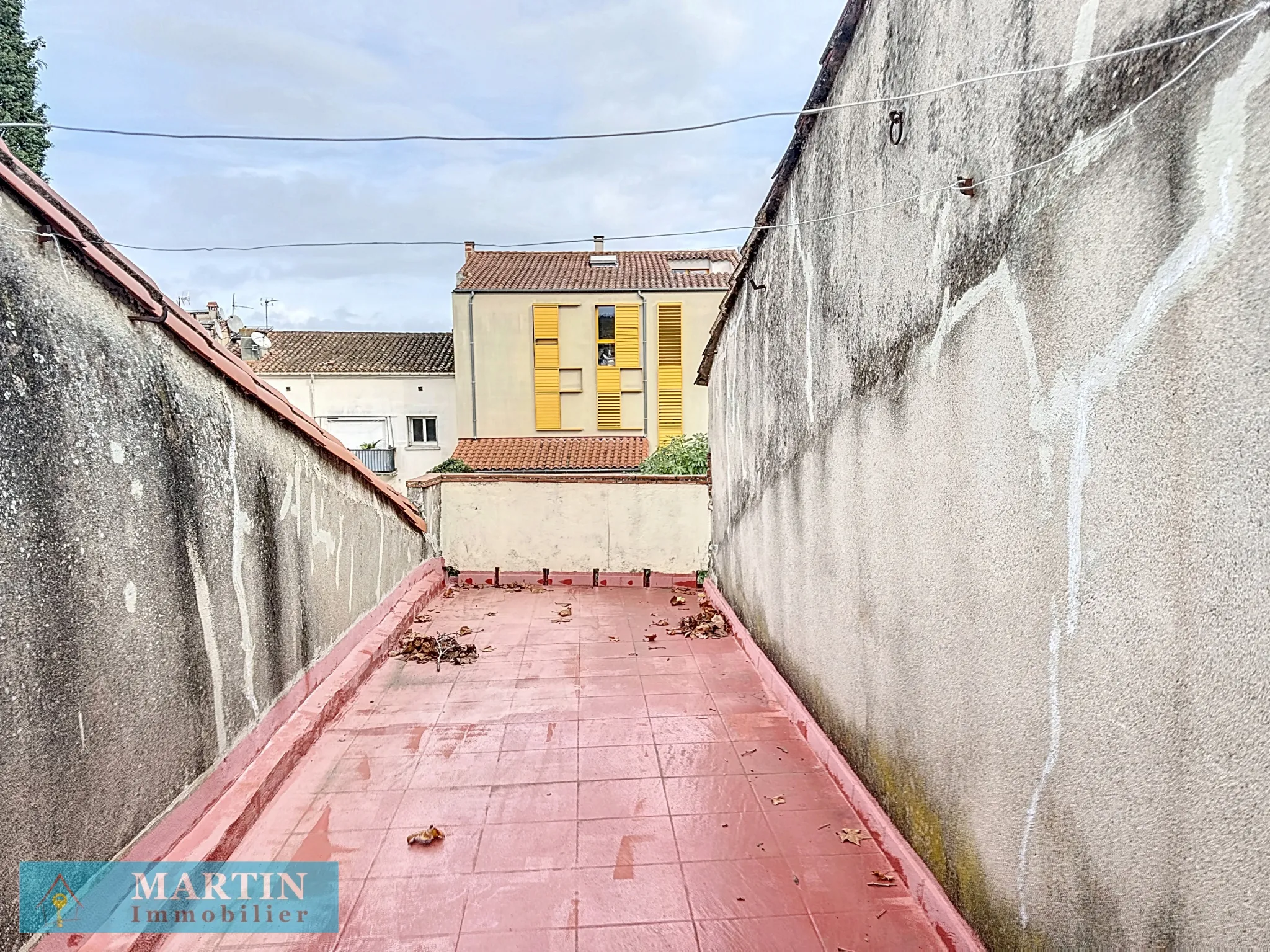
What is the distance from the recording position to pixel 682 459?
39.8ft

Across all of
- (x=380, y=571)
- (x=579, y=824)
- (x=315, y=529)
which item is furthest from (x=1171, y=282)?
(x=380, y=571)

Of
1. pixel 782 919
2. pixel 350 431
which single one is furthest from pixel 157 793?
pixel 350 431

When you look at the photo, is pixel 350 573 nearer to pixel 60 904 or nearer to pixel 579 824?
pixel 579 824

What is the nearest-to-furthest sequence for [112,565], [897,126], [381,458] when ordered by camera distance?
[112,565]
[897,126]
[381,458]

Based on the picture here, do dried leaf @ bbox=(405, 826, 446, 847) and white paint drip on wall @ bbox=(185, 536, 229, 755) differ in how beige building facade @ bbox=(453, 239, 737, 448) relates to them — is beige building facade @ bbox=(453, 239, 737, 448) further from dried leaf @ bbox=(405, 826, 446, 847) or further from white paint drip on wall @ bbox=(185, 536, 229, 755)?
dried leaf @ bbox=(405, 826, 446, 847)

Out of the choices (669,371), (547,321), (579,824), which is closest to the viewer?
(579,824)

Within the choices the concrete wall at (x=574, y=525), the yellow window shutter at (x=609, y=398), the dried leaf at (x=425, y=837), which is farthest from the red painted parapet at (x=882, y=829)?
the yellow window shutter at (x=609, y=398)

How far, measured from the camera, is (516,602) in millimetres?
7520

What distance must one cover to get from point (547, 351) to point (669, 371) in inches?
149

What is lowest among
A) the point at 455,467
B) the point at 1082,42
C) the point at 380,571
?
the point at 380,571

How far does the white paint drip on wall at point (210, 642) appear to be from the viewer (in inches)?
117

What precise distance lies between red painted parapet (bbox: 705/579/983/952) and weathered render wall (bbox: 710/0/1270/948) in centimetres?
8

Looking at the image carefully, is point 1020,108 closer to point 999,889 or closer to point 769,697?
point 999,889

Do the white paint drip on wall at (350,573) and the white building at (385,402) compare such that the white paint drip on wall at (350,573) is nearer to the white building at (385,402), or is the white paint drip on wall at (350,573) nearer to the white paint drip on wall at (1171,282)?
the white paint drip on wall at (1171,282)
